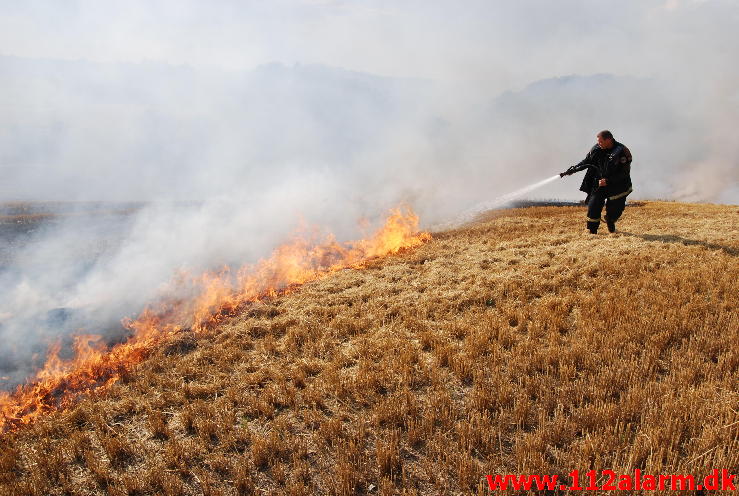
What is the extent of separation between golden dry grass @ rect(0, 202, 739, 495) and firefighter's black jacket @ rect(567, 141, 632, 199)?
2.66 meters

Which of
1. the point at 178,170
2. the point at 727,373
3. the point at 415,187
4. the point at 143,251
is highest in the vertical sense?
the point at 178,170

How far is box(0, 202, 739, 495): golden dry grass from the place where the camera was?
3.44 meters

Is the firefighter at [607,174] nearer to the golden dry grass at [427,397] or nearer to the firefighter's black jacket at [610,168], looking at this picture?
the firefighter's black jacket at [610,168]

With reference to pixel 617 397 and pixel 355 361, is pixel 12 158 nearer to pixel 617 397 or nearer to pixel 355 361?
pixel 355 361

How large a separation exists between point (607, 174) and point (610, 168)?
0.16 m

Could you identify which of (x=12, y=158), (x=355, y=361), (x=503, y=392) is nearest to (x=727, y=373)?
(x=503, y=392)

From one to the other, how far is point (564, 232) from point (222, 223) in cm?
1170

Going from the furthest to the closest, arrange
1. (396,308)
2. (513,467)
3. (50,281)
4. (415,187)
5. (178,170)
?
(178,170) < (415,187) < (50,281) < (396,308) < (513,467)

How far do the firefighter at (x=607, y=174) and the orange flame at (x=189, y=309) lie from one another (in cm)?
500

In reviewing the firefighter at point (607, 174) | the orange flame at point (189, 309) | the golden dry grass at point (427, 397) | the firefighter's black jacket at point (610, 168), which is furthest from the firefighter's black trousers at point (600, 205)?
the orange flame at point (189, 309)

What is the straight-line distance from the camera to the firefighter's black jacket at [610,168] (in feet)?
30.8

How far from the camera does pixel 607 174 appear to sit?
31.9ft

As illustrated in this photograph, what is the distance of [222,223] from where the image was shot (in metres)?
15.4

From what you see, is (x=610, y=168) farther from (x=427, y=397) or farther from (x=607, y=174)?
(x=427, y=397)
